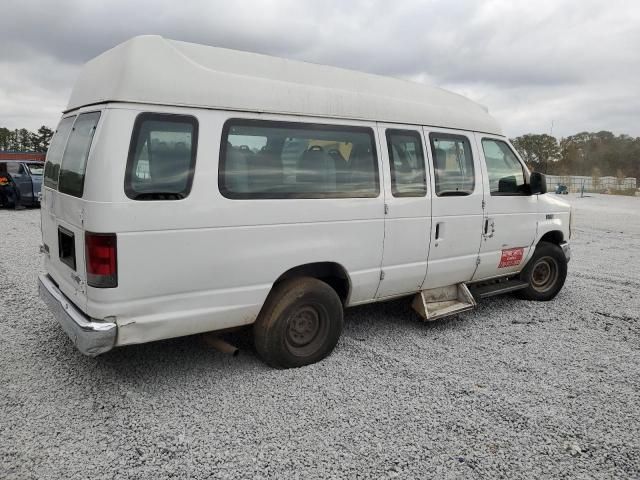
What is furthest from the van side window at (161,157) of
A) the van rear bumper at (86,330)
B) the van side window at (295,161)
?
the van rear bumper at (86,330)

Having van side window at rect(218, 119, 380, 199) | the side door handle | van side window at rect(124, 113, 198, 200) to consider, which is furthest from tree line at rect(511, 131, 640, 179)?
van side window at rect(124, 113, 198, 200)

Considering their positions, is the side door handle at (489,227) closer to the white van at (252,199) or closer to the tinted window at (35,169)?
the white van at (252,199)

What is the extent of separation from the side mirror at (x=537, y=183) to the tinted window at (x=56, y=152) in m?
4.65

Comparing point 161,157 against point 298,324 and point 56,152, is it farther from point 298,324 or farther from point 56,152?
point 298,324

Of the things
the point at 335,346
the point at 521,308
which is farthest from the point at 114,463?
the point at 521,308

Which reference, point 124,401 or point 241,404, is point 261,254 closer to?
point 241,404

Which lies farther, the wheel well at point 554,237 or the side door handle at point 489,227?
the wheel well at point 554,237

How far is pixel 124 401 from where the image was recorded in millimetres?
3365

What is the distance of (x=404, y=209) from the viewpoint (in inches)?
171

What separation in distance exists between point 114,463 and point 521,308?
15.7 ft

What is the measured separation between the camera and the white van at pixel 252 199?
3.09 metres

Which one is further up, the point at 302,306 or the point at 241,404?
the point at 302,306

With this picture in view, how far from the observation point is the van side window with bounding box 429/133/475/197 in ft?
15.3

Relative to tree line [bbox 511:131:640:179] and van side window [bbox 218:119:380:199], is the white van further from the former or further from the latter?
tree line [bbox 511:131:640:179]
